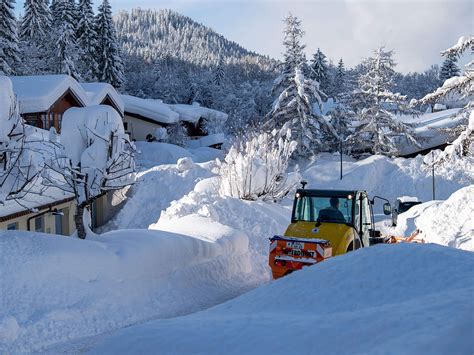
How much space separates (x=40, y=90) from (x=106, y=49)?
2616 centimetres

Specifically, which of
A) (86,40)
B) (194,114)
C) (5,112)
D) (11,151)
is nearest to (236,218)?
(11,151)

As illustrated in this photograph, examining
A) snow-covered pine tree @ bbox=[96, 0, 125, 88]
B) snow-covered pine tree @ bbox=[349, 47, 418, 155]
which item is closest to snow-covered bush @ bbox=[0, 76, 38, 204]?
snow-covered pine tree @ bbox=[349, 47, 418, 155]

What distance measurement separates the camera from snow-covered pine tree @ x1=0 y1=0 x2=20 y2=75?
36941 mm

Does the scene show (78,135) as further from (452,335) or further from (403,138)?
(403,138)

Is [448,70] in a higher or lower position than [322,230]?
higher

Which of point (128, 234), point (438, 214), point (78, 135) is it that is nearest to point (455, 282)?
point (128, 234)

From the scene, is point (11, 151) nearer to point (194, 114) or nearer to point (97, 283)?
point (97, 283)

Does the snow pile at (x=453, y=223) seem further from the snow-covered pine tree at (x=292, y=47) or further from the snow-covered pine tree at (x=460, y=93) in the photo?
the snow-covered pine tree at (x=292, y=47)

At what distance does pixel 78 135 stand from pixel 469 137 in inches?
484

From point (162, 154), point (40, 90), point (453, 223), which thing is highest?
point (40, 90)

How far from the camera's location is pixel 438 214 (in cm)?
1683

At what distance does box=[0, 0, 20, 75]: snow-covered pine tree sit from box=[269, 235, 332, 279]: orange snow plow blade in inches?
1292

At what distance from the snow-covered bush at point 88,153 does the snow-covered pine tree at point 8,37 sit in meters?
28.7

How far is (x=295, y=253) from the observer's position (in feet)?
33.5
